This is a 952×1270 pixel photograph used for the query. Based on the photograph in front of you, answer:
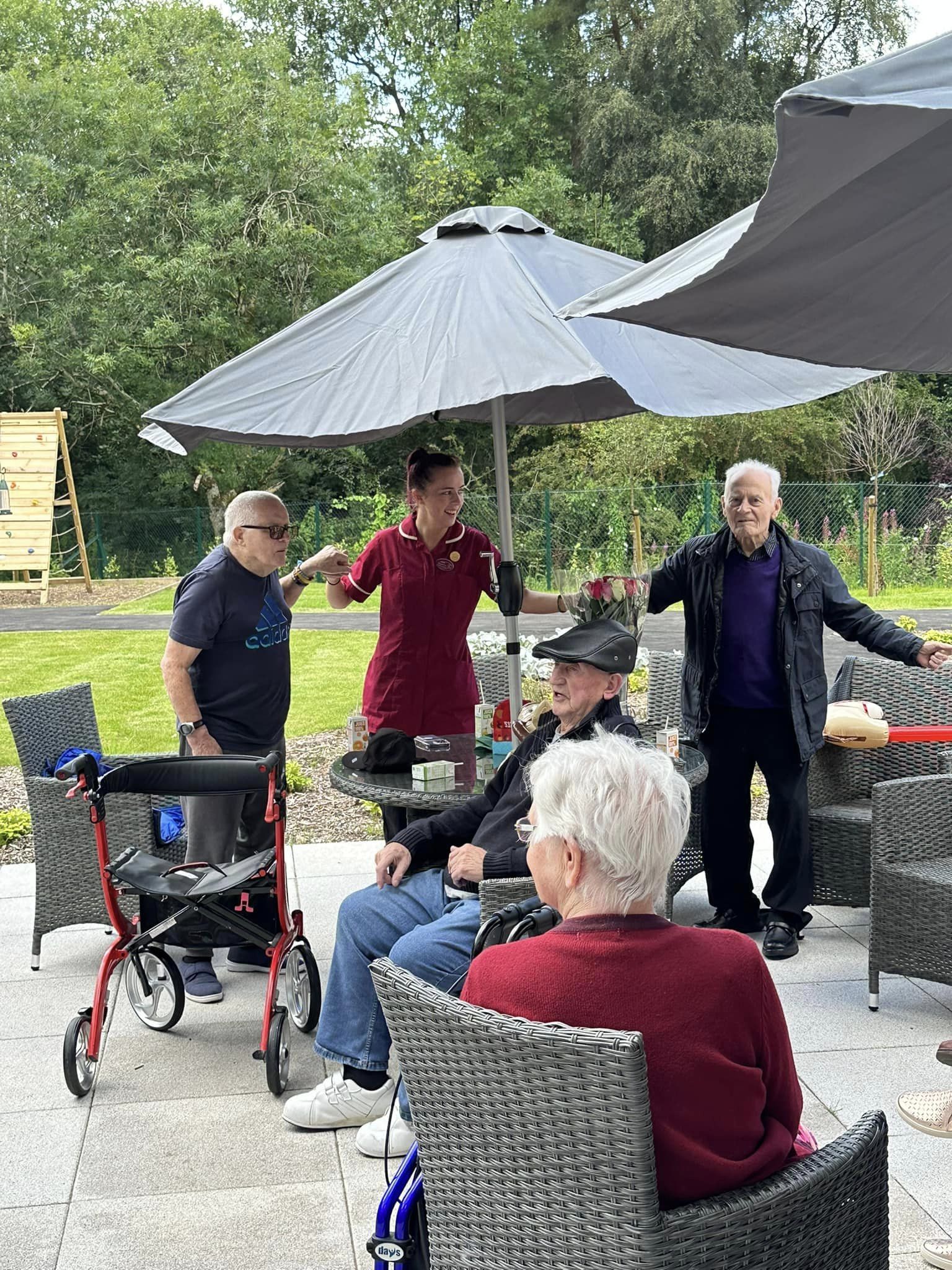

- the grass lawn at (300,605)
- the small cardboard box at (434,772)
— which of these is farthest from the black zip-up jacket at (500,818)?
the grass lawn at (300,605)

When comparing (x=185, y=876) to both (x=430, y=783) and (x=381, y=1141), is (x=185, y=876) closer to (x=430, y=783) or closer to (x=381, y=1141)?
(x=430, y=783)

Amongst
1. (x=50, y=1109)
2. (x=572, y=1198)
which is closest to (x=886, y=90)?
(x=572, y=1198)

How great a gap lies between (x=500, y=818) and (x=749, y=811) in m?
1.77

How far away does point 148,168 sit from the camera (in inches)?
926

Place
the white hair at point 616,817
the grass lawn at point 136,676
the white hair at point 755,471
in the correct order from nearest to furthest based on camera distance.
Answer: the white hair at point 616,817 → the white hair at point 755,471 → the grass lawn at point 136,676

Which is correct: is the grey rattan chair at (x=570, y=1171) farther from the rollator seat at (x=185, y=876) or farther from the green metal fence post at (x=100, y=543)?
the green metal fence post at (x=100, y=543)

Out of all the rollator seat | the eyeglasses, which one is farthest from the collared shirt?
the rollator seat

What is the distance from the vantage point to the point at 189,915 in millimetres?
3633

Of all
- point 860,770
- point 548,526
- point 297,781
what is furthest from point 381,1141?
point 548,526

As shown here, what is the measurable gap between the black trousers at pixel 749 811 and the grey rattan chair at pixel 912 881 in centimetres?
51

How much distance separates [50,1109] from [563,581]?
202cm

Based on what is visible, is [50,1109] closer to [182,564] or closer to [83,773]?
[83,773]

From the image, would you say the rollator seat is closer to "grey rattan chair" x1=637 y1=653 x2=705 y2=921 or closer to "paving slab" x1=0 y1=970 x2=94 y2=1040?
"paving slab" x1=0 y1=970 x2=94 y2=1040

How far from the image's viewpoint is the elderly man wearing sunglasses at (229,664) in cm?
410
